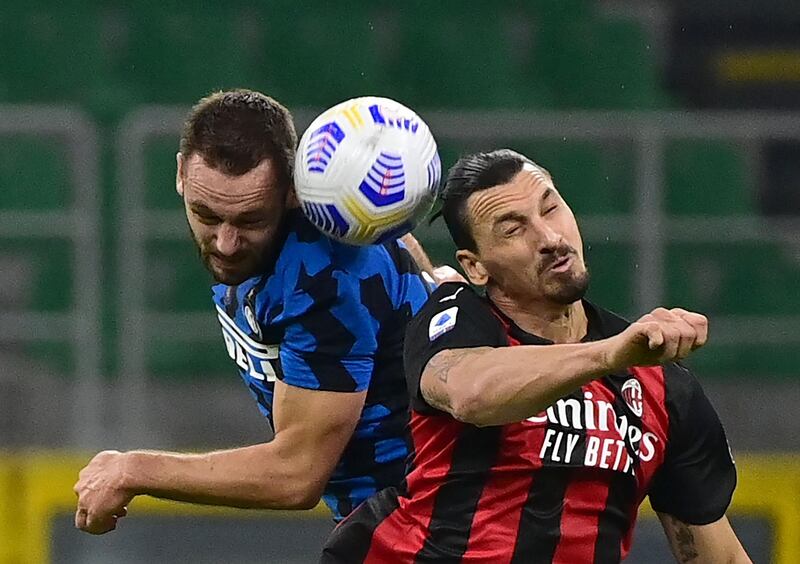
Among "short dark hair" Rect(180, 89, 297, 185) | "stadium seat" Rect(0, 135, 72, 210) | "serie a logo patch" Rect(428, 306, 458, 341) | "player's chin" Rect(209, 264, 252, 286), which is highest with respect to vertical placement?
"short dark hair" Rect(180, 89, 297, 185)

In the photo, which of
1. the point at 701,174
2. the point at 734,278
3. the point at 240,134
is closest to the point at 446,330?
the point at 240,134

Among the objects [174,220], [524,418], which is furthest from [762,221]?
[524,418]

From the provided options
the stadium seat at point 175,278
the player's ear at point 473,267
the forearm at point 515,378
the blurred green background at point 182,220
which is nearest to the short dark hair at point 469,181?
the player's ear at point 473,267

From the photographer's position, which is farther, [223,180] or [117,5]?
[117,5]

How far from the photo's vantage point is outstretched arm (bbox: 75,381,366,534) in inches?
137

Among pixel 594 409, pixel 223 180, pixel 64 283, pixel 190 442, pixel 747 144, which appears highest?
pixel 223 180

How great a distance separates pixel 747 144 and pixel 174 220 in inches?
102

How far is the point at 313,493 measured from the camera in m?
3.59

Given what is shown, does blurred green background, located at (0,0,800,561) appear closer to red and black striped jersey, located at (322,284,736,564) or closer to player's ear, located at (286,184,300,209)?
player's ear, located at (286,184,300,209)

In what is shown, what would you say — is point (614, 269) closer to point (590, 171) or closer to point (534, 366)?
point (590, 171)

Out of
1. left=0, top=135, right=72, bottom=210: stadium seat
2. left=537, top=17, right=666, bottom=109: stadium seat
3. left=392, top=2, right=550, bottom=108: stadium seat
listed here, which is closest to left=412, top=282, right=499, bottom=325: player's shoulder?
left=0, top=135, right=72, bottom=210: stadium seat

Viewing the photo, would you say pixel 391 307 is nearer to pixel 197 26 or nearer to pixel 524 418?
pixel 524 418

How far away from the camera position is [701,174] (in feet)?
26.5

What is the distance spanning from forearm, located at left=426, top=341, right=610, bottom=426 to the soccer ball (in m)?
0.39
